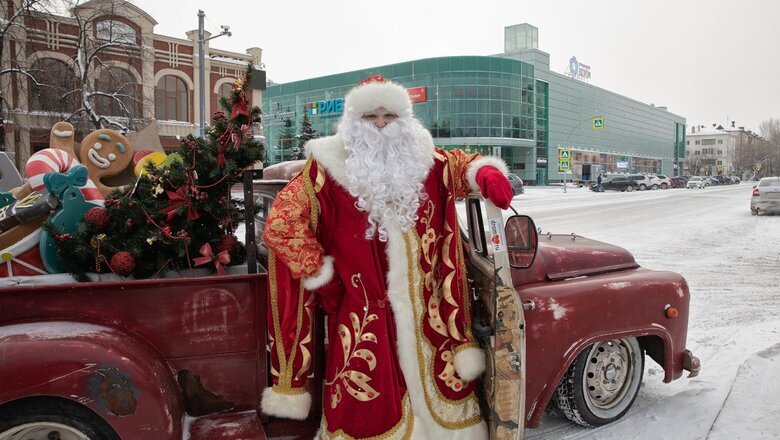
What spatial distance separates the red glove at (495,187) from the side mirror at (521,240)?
29 centimetres

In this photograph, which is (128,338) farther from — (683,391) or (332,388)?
(683,391)

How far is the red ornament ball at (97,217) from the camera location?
8.77ft

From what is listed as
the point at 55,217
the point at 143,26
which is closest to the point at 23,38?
the point at 143,26

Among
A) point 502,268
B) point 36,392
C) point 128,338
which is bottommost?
point 36,392

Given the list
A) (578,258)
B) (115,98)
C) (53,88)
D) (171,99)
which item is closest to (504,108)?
(171,99)

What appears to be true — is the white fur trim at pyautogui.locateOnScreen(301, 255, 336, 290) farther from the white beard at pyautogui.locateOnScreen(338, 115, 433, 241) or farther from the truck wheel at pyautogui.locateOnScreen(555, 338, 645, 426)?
the truck wheel at pyautogui.locateOnScreen(555, 338, 645, 426)

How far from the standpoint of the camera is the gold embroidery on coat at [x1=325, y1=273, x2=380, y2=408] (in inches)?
100

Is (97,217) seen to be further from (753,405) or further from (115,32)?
(115,32)

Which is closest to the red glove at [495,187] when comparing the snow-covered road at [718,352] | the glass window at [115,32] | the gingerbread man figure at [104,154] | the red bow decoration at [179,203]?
the red bow decoration at [179,203]

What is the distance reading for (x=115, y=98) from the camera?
2061cm

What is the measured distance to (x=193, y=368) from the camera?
247cm

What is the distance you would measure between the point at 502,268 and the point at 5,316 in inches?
85.5

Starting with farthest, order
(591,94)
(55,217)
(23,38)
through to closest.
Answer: (591,94), (23,38), (55,217)

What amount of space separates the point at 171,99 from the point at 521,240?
30.4m
